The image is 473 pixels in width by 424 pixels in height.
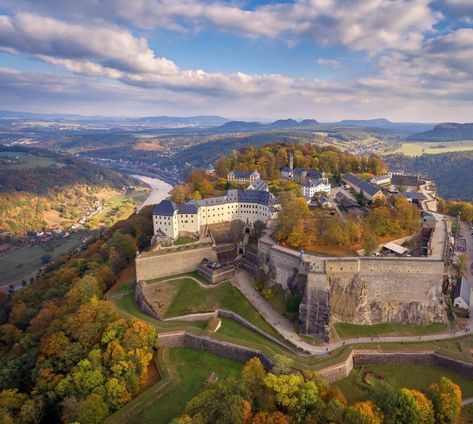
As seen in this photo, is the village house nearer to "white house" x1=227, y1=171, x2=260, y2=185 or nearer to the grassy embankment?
"white house" x1=227, y1=171, x2=260, y2=185

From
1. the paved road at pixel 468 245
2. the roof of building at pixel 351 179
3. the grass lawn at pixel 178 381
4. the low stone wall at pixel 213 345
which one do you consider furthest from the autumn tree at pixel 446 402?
the roof of building at pixel 351 179

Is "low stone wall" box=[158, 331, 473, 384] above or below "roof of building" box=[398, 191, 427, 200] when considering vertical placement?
below

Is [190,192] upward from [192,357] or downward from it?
upward

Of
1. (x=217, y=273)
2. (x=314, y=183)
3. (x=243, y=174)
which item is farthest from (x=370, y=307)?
(x=243, y=174)

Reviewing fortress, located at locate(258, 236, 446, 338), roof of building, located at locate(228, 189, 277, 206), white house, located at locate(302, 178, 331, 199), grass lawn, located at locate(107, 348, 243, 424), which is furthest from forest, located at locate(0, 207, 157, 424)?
white house, located at locate(302, 178, 331, 199)

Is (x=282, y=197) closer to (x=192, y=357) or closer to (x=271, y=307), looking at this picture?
(x=271, y=307)

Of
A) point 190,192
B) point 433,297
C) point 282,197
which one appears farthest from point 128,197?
point 433,297

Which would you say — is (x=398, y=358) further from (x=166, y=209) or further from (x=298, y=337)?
(x=166, y=209)
